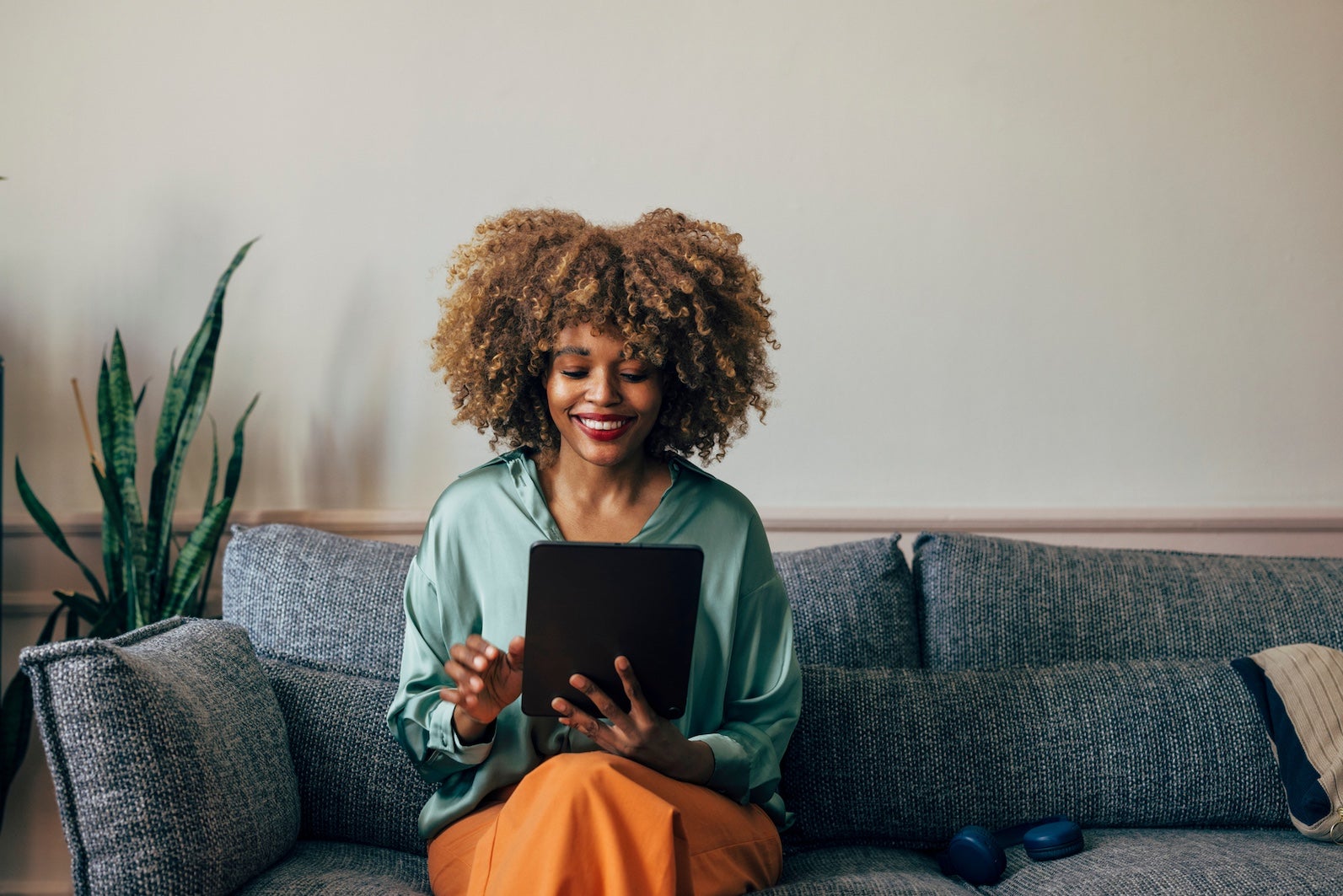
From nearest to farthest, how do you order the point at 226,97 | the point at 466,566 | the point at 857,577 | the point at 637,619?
the point at 637,619
the point at 466,566
the point at 857,577
the point at 226,97

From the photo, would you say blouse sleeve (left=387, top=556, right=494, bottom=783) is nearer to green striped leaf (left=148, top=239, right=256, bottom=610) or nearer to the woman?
the woman

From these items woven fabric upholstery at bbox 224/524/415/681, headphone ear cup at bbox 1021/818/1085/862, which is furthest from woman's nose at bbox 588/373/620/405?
headphone ear cup at bbox 1021/818/1085/862

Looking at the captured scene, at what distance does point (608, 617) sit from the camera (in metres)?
1.17

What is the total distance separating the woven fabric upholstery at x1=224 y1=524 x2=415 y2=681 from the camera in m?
1.66

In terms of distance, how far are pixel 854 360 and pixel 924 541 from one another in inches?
19.8

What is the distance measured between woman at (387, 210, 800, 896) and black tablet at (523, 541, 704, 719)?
0.03 m

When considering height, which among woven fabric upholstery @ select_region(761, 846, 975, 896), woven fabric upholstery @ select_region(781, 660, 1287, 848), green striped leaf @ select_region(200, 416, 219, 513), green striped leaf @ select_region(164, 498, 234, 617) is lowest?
woven fabric upholstery @ select_region(761, 846, 975, 896)

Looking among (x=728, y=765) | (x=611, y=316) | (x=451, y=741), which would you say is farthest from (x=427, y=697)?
Answer: (x=611, y=316)

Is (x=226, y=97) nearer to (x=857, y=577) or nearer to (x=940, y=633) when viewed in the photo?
(x=857, y=577)

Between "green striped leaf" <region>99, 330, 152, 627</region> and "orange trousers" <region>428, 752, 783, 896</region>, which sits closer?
"orange trousers" <region>428, 752, 783, 896</region>

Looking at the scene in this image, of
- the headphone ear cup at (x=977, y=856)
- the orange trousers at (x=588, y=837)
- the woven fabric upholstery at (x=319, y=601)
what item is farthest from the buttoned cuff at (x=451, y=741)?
the headphone ear cup at (x=977, y=856)

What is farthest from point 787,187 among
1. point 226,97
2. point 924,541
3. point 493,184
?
point 226,97

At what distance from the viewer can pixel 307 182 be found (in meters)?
2.21

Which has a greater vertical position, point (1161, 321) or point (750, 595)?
point (1161, 321)
